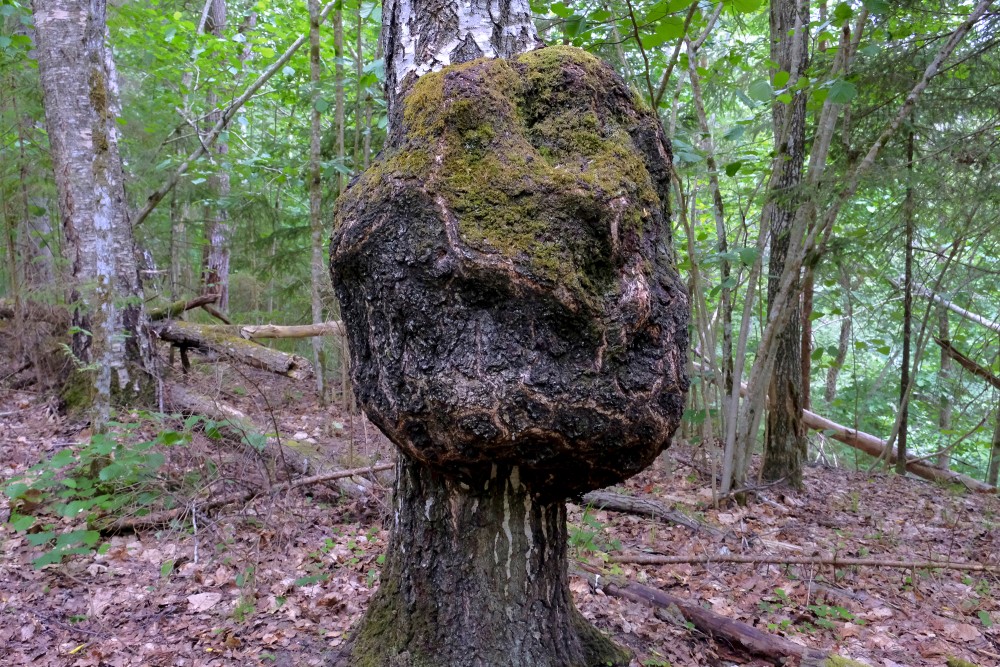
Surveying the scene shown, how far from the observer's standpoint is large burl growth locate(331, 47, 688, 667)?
1697mm

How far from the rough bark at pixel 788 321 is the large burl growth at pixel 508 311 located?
4281 millimetres

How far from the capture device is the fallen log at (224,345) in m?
7.22

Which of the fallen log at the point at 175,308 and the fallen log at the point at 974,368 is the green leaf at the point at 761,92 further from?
the fallen log at the point at 175,308

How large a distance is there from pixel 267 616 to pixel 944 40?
759 centimetres

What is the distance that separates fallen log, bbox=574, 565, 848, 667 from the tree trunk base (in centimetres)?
109

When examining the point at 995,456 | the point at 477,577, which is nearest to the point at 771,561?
the point at 477,577

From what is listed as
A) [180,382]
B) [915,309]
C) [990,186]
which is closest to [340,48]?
[180,382]

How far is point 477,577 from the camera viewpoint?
2.08 m

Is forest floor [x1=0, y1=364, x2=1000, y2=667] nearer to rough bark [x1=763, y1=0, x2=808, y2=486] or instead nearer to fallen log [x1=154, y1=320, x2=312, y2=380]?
rough bark [x1=763, y1=0, x2=808, y2=486]

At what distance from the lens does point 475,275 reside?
66.1 inches

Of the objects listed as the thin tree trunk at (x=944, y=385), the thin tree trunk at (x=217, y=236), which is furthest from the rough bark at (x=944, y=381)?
the thin tree trunk at (x=217, y=236)

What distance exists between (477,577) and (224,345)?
5895mm

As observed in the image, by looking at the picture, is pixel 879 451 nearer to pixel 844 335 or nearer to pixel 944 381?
pixel 944 381

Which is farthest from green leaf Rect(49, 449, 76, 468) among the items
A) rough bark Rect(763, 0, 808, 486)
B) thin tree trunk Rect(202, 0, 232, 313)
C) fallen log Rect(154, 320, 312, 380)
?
thin tree trunk Rect(202, 0, 232, 313)
